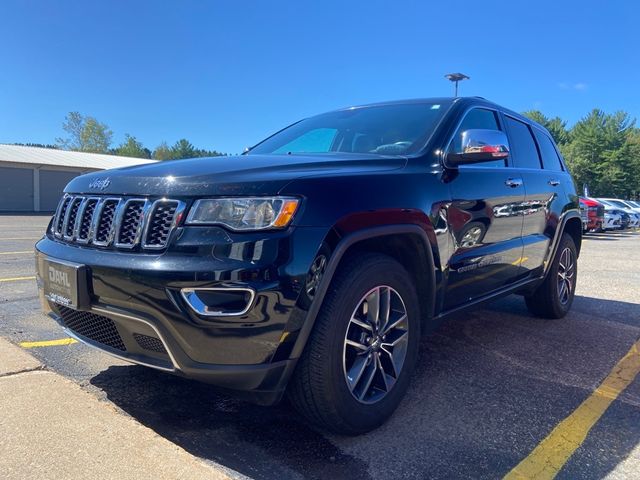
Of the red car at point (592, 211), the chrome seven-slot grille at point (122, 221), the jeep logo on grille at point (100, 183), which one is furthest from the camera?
the red car at point (592, 211)

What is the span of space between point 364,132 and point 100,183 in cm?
185

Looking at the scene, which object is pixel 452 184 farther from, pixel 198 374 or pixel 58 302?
A: pixel 58 302

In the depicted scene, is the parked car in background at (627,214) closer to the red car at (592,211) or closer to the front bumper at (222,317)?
the red car at (592,211)

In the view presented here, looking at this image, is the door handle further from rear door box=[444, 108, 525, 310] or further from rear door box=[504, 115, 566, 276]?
rear door box=[504, 115, 566, 276]

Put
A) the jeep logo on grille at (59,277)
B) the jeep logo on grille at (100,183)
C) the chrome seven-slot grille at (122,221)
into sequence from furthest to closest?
the jeep logo on grille at (100,183), the jeep logo on grille at (59,277), the chrome seven-slot grille at (122,221)

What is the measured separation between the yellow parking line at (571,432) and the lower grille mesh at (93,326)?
1902 mm

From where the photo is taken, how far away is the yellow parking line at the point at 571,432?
7.54 feet

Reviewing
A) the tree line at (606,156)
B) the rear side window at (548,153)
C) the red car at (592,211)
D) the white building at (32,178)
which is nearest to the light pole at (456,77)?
the red car at (592,211)

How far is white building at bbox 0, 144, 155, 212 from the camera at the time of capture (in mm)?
30984

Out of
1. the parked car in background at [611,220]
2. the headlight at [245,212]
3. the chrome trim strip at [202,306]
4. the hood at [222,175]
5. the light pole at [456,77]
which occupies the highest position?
the light pole at [456,77]

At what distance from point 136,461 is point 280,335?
870mm

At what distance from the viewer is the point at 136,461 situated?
7.25 ft

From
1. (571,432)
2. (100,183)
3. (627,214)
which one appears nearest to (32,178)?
(627,214)

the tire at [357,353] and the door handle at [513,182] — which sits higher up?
the door handle at [513,182]
